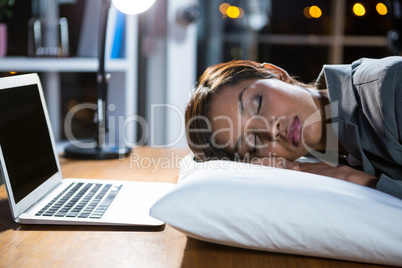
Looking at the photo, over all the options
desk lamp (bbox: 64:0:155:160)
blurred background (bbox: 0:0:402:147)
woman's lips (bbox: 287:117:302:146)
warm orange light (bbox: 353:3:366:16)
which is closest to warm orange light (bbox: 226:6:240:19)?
blurred background (bbox: 0:0:402:147)

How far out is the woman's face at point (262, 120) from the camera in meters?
1.06

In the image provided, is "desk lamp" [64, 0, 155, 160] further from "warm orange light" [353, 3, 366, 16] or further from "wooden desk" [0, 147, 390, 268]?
"warm orange light" [353, 3, 366, 16]

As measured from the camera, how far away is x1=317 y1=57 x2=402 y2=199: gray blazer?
2.91ft

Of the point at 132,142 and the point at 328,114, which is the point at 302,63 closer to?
the point at 132,142

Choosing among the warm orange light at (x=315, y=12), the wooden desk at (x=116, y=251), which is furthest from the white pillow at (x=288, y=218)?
the warm orange light at (x=315, y=12)

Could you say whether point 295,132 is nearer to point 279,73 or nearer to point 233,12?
point 279,73

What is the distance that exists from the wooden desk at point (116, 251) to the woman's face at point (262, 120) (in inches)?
15.4

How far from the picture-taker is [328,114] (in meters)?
1.11

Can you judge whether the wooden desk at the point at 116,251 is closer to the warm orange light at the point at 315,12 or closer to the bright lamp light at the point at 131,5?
the bright lamp light at the point at 131,5

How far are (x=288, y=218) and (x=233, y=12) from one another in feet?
11.1

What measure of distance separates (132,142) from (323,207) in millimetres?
1768

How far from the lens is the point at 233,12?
3783mm

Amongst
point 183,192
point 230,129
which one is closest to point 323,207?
point 183,192

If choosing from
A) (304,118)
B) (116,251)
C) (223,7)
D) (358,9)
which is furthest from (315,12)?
(116,251)
